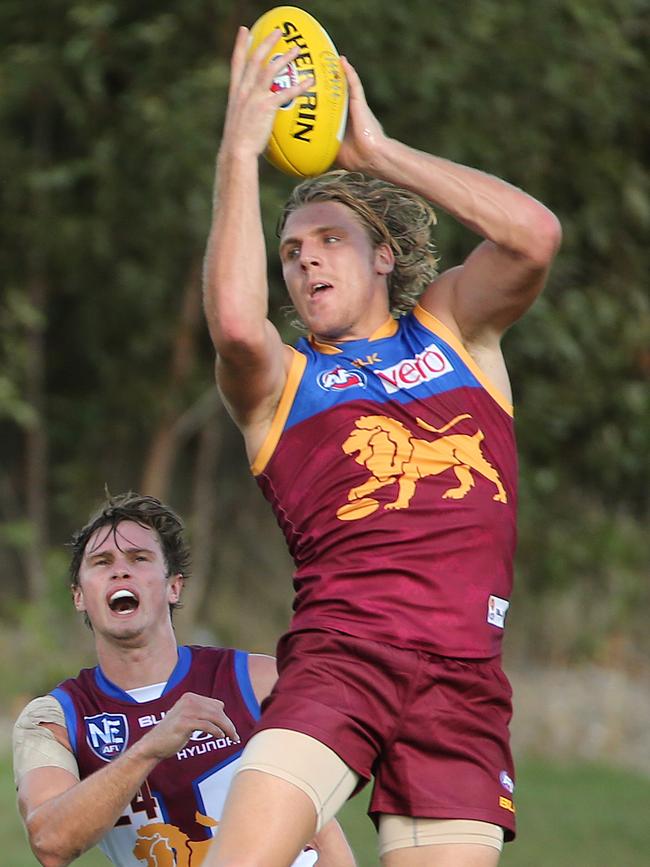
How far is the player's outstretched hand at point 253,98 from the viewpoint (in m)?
3.10

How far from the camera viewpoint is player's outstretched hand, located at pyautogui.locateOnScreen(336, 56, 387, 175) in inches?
133

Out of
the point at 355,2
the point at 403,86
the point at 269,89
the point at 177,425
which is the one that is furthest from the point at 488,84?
the point at 269,89

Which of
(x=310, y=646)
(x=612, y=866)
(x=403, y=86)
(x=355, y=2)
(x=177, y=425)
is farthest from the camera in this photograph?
(x=177, y=425)

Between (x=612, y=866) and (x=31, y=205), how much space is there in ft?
19.4

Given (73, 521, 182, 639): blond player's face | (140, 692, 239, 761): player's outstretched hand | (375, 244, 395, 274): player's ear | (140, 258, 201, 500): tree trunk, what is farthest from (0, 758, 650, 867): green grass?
(375, 244, 395, 274): player's ear

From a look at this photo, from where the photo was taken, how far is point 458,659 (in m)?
3.18

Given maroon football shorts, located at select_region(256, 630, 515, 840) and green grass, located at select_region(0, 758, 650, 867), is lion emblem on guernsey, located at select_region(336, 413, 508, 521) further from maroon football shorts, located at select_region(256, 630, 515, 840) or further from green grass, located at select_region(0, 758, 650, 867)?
green grass, located at select_region(0, 758, 650, 867)

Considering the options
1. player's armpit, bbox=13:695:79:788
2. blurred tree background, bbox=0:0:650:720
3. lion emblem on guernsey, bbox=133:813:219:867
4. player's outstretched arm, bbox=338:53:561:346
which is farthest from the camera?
blurred tree background, bbox=0:0:650:720

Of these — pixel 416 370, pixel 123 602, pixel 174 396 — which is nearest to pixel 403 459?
pixel 416 370

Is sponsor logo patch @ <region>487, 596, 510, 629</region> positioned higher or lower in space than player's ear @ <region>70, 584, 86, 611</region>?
lower

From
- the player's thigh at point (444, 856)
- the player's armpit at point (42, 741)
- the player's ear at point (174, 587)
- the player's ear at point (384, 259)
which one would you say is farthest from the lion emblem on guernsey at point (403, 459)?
the player's armpit at point (42, 741)

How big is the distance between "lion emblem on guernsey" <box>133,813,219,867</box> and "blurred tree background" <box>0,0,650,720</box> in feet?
19.8

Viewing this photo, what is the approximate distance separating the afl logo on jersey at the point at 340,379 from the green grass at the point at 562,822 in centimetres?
447

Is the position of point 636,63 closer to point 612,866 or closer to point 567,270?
point 567,270
